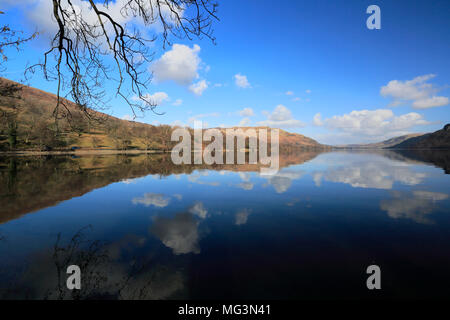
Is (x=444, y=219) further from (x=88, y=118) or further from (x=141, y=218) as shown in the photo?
(x=88, y=118)

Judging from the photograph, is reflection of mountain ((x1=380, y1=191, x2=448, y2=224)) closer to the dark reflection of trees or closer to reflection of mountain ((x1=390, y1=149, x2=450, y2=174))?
the dark reflection of trees

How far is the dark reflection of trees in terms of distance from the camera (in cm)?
418

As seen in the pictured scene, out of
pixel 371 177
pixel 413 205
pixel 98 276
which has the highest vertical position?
pixel 371 177

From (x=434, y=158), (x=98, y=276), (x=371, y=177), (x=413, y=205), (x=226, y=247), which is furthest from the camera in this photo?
(x=434, y=158)

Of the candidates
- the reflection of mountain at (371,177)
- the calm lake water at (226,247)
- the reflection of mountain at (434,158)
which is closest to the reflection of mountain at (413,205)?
the calm lake water at (226,247)

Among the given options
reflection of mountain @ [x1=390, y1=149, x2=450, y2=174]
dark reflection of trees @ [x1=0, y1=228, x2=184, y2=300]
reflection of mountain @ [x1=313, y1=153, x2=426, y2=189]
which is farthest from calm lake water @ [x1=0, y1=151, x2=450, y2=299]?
reflection of mountain @ [x1=390, y1=149, x2=450, y2=174]

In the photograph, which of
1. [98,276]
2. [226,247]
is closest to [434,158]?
[226,247]

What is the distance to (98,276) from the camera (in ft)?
15.7

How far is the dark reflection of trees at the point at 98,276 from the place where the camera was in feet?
13.7

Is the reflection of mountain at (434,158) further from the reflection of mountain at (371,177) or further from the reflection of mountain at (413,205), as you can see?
the reflection of mountain at (413,205)

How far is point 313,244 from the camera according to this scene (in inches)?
250

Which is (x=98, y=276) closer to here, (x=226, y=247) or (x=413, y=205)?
(x=226, y=247)
